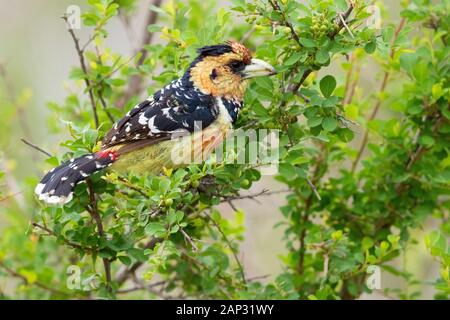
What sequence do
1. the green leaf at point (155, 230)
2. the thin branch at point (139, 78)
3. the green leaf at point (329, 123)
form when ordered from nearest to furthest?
the green leaf at point (155, 230) → the green leaf at point (329, 123) → the thin branch at point (139, 78)

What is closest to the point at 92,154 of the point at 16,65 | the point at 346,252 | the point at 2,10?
the point at 346,252

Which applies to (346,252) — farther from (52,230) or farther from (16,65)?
(16,65)

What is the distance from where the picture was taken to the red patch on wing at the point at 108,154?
3000 millimetres

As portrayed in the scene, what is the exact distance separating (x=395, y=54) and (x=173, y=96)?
113 cm

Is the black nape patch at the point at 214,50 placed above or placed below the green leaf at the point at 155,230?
above

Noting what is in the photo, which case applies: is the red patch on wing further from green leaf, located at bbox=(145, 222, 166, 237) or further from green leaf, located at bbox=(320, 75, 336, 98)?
green leaf, located at bbox=(320, 75, 336, 98)

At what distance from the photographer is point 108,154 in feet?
10.1

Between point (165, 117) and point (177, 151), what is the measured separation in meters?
0.15

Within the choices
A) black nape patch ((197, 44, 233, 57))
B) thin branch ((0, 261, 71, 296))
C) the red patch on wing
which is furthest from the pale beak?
thin branch ((0, 261, 71, 296))

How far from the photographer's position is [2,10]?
7.04 m

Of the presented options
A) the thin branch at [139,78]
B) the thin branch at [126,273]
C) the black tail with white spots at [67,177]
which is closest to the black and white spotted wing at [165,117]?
the black tail with white spots at [67,177]

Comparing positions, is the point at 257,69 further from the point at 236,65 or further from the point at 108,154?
the point at 108,154

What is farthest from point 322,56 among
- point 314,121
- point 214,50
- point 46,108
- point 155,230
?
point 46,108

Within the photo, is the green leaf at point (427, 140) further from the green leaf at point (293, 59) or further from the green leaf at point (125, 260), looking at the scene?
the green leaf at point (125, 260)
